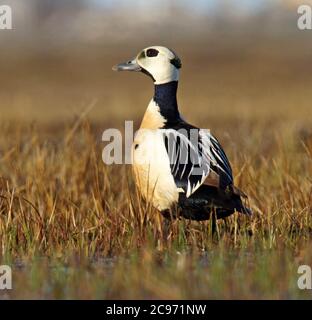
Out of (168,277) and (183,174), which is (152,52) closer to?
(183,174)

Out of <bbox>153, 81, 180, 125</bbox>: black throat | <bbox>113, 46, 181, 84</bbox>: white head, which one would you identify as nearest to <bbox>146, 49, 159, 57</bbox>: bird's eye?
<bbox>113, 46, 181, 84</bbox>: white head

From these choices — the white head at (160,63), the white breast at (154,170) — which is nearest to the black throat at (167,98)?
the white head at (160,63)

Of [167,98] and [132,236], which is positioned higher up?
[167,98]

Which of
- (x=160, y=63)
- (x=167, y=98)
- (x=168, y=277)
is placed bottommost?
(x=168, y=277)

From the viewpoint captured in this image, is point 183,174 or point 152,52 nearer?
point 183,174

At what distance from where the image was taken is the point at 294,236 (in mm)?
6141

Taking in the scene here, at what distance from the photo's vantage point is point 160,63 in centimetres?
654

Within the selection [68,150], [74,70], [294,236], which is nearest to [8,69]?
[74,70]

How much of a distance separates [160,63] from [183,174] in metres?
0.83

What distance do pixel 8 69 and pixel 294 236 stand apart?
1171 inches

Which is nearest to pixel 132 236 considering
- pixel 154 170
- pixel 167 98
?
pixel 154 170

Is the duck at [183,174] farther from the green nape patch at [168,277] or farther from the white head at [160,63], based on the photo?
the green nape patch at [168,277]

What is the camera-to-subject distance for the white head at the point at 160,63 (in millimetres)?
6504

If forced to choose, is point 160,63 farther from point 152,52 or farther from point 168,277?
point 168,277
